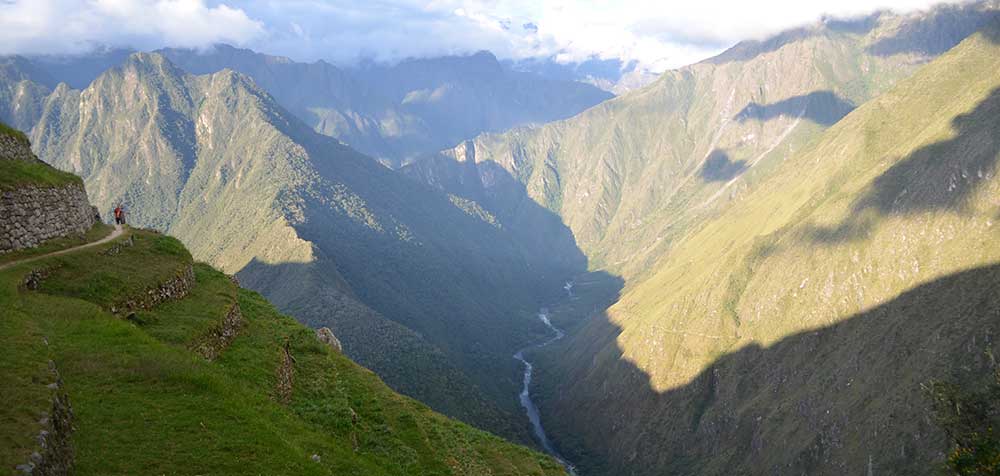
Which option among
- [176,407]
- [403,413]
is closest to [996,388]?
[403,413]

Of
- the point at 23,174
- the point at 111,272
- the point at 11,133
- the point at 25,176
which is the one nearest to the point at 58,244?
the point at 25,176

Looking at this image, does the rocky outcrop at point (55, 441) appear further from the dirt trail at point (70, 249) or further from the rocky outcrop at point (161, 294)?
the dirt trail at point (70, 249)

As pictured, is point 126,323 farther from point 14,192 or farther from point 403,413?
point 403,413

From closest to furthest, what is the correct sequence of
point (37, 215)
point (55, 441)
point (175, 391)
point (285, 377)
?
point (55, 441) → point (175, 391) → point (285, 377) → point (37, 215)

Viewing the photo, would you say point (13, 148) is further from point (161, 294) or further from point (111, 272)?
point (161, 294)

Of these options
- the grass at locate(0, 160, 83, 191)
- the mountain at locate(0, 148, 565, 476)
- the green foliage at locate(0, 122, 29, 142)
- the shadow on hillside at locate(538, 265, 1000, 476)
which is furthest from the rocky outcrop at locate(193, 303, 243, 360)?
the shadow on hillside at locate(538, 265, 1000, 476)

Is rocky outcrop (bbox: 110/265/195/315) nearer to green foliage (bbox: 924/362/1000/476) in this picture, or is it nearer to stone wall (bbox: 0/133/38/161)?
stone wall (bbox: 0/133/38/161)
